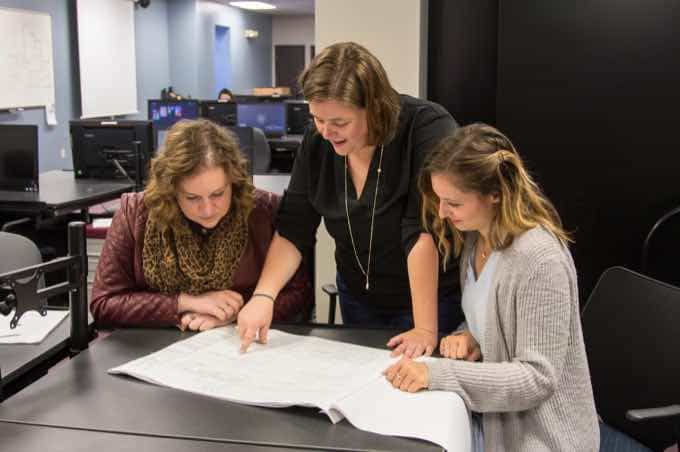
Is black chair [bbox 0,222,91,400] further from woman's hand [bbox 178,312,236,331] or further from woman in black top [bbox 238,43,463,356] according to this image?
woman in black top [bbox 238,43,463,356]

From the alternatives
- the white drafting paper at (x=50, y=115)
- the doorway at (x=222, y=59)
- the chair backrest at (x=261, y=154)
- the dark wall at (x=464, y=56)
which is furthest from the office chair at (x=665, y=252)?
the doorway at (x=222, y=59)

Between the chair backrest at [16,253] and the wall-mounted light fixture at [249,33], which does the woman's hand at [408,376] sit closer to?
the chair backrest at [16,253]

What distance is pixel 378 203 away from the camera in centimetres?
158

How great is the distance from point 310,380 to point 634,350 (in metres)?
0.82

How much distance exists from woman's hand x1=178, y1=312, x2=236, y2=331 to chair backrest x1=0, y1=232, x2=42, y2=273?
768 mm

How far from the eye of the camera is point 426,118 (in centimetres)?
154

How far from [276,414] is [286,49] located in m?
12.5

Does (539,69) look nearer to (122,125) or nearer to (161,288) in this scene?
(161,288)

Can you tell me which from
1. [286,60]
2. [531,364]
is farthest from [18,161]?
[286,60]

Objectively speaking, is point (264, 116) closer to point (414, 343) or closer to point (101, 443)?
point (414, 343)

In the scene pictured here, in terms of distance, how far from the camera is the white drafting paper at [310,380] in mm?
1056

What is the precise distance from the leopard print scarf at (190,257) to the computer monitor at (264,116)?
528 cm

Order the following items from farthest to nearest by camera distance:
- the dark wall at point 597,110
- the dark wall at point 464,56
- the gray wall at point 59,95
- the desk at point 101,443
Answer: the gray wall at point 59,95 → the dark wall at point 464,56 → the dark wall at point 597,110 → the desk at point 101,443

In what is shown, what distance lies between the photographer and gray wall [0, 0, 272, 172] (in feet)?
23.3
